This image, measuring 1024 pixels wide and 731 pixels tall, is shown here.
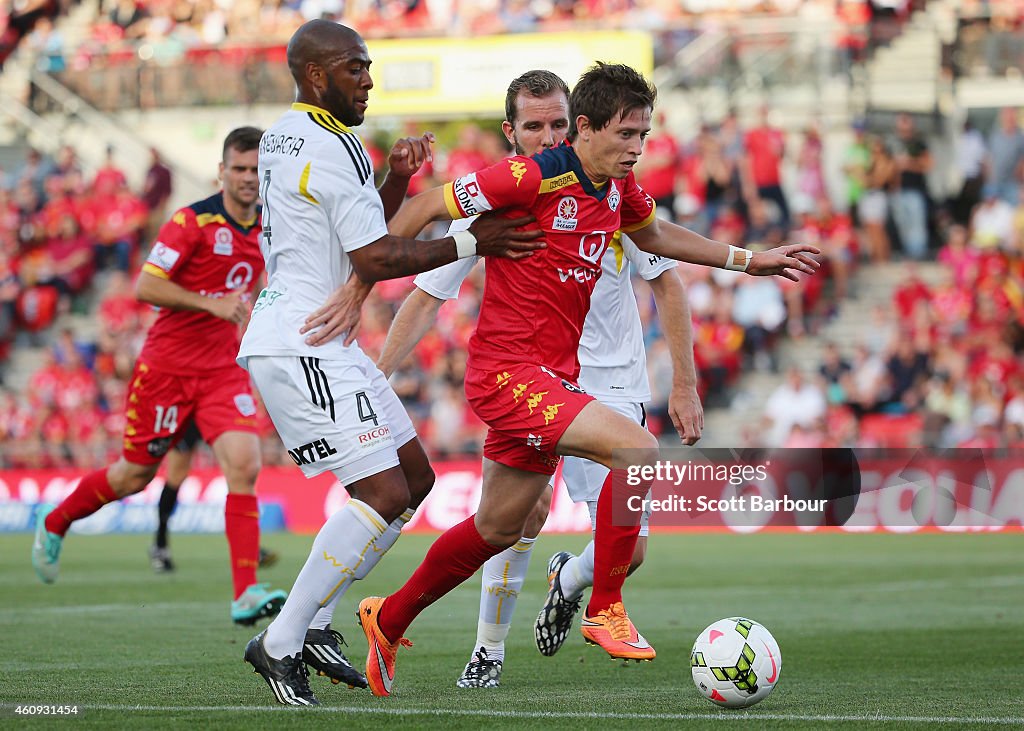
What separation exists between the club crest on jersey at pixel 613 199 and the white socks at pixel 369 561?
1514 mm

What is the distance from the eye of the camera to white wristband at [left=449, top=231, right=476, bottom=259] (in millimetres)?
6012

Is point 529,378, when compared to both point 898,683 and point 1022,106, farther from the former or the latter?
point 1022,106

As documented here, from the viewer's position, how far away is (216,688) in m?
→ 6.47

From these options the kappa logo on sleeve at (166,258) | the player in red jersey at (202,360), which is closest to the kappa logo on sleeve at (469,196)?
the player in red jersey at (202,360)

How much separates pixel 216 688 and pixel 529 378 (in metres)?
1.85

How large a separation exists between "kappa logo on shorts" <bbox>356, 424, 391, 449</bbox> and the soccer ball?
1.49m

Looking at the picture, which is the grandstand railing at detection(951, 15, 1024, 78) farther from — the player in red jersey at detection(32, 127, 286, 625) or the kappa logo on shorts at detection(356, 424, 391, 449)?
the kappa logo on shorts at detection(356, 424, 391, 449)

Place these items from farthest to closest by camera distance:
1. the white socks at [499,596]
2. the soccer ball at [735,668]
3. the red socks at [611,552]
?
the white socks at [499,596] < the red socks at [611,552] < the soccer ball at [735,668]

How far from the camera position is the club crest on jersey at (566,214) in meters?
6.32

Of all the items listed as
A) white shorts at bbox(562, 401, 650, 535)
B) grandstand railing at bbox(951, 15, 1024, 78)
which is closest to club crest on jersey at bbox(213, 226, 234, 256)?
white shorts at bbox(562, 401, 650, 535)

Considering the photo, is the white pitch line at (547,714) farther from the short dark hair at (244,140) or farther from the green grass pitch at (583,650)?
the short dark hair at (244,140)

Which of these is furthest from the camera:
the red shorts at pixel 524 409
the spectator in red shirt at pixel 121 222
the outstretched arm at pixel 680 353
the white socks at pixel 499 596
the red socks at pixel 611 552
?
the spectator in red shirt at pixel 121 222

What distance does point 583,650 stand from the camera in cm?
850

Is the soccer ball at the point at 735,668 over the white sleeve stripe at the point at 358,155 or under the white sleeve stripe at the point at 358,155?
under
